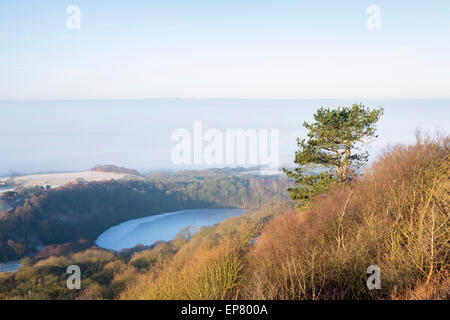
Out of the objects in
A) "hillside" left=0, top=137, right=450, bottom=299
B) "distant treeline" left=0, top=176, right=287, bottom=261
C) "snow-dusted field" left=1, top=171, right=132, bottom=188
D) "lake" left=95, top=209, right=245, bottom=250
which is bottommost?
"lake" left=95, top=209, right=245, bottom=250

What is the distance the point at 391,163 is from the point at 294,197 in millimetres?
5062

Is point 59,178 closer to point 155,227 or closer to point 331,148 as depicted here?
point 155,227

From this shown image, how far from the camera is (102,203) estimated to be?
8569 cm

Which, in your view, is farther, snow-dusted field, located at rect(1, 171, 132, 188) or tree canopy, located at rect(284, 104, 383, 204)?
snow-dusted field, located at rect(1, 171, 132, 188)

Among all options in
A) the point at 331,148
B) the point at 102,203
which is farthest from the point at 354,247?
the point at 102,203

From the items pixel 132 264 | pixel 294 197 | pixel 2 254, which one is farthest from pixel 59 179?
pixel 294 197

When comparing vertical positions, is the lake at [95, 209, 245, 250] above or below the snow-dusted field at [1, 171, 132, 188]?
below

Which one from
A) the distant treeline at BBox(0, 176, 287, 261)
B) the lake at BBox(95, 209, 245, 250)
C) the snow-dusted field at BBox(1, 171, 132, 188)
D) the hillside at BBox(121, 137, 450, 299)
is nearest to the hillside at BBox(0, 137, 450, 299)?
the hillside at BBox(121, 137, 450, 299)

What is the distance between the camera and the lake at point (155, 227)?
73925 mm

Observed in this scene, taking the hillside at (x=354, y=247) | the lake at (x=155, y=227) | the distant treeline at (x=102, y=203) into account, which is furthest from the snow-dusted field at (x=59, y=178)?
the hillside at (x=354, y=247)

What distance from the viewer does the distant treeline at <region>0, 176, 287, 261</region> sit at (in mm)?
65188

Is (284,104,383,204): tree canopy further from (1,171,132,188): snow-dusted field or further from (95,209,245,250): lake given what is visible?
(1,171,132,188): snow-dusted field

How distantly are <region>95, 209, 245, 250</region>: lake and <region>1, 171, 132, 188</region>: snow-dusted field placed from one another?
1821 cm
